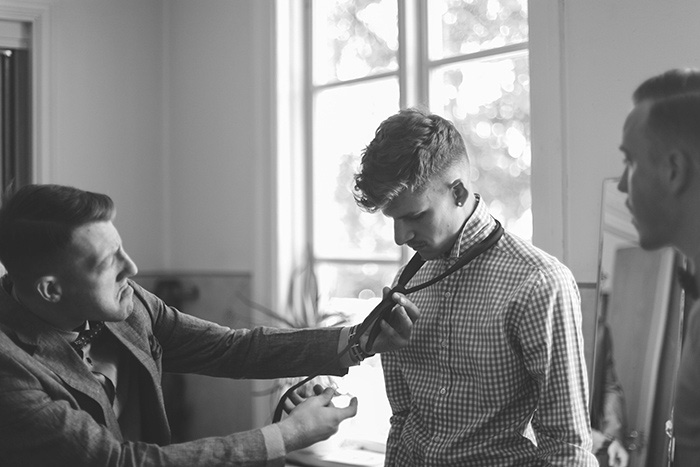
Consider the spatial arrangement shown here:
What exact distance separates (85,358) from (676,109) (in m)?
1.37

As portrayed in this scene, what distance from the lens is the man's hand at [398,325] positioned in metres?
1.77

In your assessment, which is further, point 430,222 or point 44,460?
point 430,222

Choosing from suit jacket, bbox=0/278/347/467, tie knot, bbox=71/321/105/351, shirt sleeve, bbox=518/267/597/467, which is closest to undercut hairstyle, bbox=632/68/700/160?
shirt sleeve, bbox=518/267/597/467

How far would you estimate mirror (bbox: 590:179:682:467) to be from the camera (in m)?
2.24

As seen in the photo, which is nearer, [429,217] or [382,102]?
[429,217]

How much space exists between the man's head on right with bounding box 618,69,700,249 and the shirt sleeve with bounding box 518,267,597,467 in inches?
22.2

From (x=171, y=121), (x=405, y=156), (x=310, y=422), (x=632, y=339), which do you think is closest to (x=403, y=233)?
(x=405, y=156)

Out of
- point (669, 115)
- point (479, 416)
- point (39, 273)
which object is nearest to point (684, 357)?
point (669, 115)

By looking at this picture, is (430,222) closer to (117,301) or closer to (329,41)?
(117,301)

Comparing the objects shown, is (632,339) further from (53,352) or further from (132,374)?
(53,352)

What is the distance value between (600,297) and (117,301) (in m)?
1.41

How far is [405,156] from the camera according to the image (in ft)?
5.75

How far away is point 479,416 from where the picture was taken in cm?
170

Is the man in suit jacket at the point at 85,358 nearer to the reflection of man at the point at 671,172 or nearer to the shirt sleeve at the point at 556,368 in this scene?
the shirt sleeve at the point at 556,368
